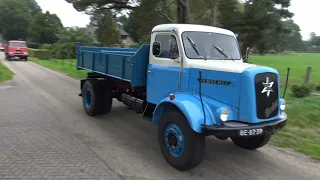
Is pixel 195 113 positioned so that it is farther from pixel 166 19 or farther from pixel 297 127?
pixel 166 19

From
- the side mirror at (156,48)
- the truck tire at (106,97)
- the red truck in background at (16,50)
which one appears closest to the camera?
the side mirror at (156,48)

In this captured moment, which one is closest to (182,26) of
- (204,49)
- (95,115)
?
(204,49)

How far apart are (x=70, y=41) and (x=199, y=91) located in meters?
38.1

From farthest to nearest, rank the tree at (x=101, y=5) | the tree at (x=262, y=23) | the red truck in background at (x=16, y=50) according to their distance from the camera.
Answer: the red truck in background at (x=16, y=50) < the tree at (x=262, y=23) < the tree at (x=101, y=5)

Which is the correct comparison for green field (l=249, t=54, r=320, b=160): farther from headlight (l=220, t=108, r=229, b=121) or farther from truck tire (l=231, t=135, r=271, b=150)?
headlight (l=220, t=108, r=229, b=121)

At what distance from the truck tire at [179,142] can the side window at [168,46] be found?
3.78 feet

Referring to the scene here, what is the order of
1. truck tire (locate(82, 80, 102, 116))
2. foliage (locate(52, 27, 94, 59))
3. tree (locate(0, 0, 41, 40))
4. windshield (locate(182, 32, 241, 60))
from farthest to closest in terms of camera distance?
tree (locate(0, 0, 41, 40)) < foliage (locate(52, 27, 94, 59)) < truck tire (locate(82, 80, 102, 116)) < windshield (locate(182, 32, 241, 60))

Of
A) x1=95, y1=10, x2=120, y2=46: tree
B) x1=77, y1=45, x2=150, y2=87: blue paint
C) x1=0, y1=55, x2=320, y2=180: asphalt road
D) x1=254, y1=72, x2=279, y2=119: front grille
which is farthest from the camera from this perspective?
x1=95, y1=10, x2=120, y2=46: tree

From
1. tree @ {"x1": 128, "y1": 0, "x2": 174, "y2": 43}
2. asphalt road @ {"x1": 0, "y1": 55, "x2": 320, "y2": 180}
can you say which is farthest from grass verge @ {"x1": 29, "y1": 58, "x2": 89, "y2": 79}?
asphalt road @ {"x1": 0, "y1": 55, "x2": 320, "y2": 180}

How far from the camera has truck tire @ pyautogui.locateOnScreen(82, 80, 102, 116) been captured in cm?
852

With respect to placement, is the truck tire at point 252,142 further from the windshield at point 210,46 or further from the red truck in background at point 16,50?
the red truck in background at point 16,50

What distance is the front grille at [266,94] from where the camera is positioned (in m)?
4.79

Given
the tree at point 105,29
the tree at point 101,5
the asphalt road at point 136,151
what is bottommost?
the asphalt road at point 136,151

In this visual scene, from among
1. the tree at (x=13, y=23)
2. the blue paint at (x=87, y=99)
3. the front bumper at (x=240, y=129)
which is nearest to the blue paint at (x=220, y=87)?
the front bumper at (x=240, y=129)
